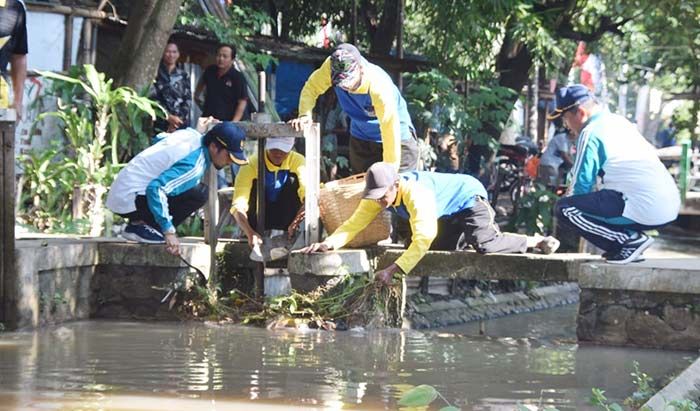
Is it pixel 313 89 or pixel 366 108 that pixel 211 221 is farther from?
pixel 366 108

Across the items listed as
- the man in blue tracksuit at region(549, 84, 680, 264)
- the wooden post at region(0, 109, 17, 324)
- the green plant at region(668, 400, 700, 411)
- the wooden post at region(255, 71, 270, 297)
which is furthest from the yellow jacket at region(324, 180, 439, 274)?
the green plant at region(668, 400, 700, 411)

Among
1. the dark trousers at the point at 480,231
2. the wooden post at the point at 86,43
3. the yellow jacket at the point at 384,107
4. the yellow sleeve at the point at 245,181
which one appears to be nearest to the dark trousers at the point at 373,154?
the yellow jacket at the point at 384,107

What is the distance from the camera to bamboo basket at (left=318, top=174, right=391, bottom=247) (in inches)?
366

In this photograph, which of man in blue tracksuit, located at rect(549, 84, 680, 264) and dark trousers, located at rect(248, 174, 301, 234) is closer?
man in blue tracksuit, located at rect(549, 84, 680, 264)

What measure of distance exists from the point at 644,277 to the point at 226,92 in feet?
17.2

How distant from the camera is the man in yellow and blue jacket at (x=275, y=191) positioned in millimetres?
9609

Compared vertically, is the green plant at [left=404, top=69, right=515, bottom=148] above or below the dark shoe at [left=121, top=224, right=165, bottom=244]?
above

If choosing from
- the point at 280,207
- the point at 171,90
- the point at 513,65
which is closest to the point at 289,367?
the point at 280,207

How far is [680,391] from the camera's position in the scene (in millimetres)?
6082

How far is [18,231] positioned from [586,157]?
4.94 m

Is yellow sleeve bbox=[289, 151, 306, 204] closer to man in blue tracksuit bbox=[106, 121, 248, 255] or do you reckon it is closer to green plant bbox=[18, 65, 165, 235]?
man in blue tracksuit bbox=[106, 121, 248, 255]

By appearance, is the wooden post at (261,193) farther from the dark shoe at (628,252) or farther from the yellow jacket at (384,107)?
the dark shoe at (628,252)

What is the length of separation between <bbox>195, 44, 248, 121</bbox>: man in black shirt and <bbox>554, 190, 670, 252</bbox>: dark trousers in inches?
176

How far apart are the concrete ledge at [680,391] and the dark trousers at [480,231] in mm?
2963
